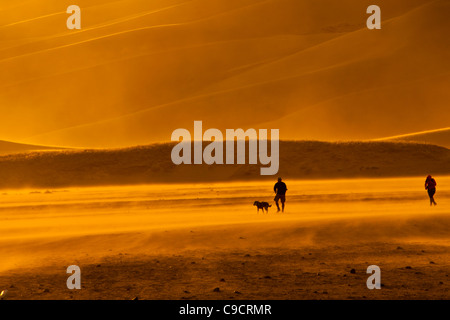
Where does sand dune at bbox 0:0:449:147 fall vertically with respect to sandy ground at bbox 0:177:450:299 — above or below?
above

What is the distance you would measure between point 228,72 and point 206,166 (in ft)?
166

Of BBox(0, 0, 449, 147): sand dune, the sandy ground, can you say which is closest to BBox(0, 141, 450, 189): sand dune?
the sandy ground

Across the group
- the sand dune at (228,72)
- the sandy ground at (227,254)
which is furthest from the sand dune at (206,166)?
the sand dune at (228,72)

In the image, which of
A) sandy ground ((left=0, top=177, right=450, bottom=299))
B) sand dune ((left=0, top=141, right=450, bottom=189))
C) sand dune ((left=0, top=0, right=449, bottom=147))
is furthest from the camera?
sand dune ((left=0, top=0, right=449, bottom=147))

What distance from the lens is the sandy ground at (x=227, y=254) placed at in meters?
9.34

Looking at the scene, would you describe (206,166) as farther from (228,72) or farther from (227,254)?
(228,72)

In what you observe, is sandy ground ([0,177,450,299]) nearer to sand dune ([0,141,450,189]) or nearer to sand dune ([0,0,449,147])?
sand dune ([0,141,450,189])

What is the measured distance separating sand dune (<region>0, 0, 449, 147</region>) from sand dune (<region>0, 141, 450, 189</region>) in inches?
756

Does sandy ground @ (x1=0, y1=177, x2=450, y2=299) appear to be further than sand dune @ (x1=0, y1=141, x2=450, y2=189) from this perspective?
No

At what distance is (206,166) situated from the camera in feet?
130

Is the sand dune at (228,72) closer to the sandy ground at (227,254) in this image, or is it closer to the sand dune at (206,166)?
the sand dune at (206,166)

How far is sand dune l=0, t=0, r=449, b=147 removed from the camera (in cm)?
6812

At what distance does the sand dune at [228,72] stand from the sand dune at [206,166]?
19195 millimetres
